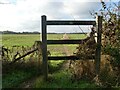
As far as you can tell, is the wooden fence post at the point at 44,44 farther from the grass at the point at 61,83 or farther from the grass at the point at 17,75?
the grass at the point at 17,75

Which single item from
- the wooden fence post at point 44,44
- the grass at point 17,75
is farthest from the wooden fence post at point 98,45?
the grass at point 17,75

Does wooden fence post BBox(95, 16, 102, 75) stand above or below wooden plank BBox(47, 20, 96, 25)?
below

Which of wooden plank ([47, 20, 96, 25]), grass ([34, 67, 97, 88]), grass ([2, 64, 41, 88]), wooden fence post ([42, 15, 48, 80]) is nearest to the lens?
grass ([34, 67, 97, 88])

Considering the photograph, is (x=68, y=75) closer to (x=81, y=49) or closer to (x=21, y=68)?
(x=81, y=49)

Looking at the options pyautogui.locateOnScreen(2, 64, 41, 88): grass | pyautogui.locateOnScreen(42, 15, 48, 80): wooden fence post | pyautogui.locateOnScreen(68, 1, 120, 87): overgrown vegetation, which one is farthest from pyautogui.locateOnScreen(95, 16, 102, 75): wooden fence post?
pyautogui.locateOnScreen(2, 64, 41, 88): grass

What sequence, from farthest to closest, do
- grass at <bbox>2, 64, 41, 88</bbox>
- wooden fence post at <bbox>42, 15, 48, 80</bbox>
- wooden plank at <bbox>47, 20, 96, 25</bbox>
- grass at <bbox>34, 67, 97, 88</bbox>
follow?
wooden plank at <bbox>47, 20, 96, 25</bbox>
wooden fence post at <bbox>42, 15, 48, 80</bbox>
grass at <bbox>2, 64, 41, 88</bbox>
grass at <bbox>34, 67, 97, 88</bbox>

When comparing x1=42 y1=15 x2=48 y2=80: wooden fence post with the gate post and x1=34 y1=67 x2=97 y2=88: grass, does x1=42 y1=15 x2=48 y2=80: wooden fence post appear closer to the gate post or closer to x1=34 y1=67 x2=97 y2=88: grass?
the gate post

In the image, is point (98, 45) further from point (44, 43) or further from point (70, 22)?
point (44, 43)

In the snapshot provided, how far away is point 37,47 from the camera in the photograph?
380 inches

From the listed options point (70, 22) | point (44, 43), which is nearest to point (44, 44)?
point (44, 43)

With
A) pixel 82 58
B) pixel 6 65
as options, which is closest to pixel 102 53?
pixel 82 58

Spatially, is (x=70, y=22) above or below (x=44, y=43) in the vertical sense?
above

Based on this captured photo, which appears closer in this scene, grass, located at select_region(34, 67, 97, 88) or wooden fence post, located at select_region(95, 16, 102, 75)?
grass, located at select_region(34, 67, 97, 88)

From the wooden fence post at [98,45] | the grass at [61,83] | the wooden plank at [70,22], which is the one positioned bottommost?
the grass at [61,83]
